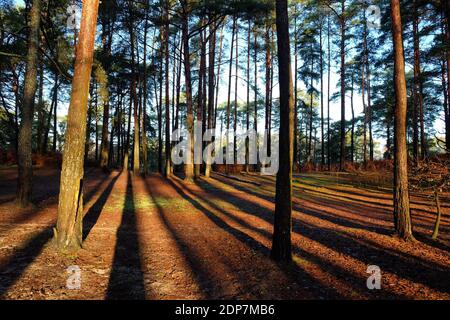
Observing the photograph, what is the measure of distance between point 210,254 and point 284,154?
100 inches

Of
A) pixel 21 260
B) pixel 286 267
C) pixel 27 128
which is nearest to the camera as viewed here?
pixel 21 260

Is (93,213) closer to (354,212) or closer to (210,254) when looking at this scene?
(210,254)

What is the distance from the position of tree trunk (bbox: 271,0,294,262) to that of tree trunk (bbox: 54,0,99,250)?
3.90 metres

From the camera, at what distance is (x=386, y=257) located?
19.0 ft

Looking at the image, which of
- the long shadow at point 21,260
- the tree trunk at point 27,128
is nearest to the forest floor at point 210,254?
the long shadow at point 21,260

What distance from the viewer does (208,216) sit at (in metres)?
9.34

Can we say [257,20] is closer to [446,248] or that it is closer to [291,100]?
[291,100]

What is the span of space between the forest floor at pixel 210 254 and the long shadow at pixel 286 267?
2cm

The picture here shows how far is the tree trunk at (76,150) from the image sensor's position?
17.6 ft

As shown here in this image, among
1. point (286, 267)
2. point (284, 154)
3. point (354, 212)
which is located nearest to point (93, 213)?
point (286, 267)

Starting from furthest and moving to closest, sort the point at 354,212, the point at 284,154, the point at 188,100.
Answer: the point at 188,100 < the point at 354,212 < the point at 284,154

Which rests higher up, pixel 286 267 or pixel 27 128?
pixel 27 128

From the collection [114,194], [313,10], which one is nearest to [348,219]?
[114,194]

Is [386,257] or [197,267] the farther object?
[386,257]
